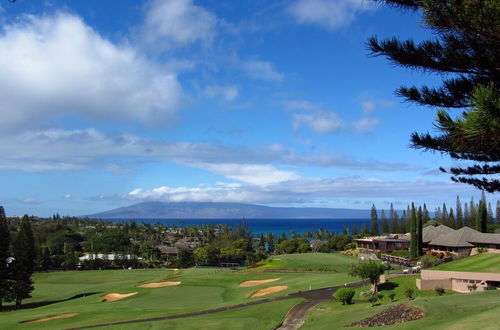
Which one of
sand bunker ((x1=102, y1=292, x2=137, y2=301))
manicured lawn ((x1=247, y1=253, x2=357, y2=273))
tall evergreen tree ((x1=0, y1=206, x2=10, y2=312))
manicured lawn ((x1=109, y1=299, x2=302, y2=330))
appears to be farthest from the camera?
manicured lawn ((x1=247, y1=253, x2=357, y2=273))

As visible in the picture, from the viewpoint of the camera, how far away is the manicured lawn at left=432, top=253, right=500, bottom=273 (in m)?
39.4

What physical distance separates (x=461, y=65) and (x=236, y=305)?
81.6ft

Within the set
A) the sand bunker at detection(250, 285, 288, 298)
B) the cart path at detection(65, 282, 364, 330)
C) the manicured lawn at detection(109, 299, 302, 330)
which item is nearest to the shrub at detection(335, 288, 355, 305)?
the cart path at detection(65, 282, 364, 330)

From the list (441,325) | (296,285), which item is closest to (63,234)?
(296,285)

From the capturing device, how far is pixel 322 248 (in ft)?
327

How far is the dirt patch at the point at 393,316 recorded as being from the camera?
814 inches

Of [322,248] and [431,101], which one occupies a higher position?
[431,101]

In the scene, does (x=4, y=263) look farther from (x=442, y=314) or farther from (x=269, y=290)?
(x=442, y=314)

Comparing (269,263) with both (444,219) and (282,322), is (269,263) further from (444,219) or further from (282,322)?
(444,219)

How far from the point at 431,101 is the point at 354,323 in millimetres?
12079

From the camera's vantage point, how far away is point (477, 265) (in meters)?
42.7

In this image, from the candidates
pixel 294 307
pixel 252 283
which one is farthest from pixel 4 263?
pixel 294 307

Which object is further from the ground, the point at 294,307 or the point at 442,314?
the point at 442,314

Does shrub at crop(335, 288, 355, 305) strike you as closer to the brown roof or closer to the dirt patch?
the dirt patch
